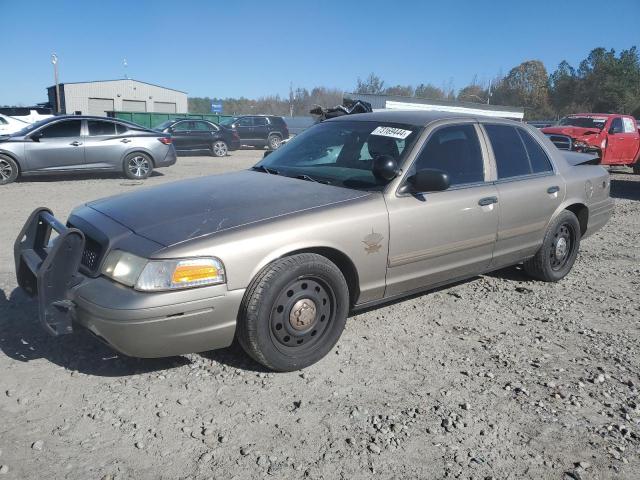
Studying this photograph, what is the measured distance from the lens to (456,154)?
3941 mm

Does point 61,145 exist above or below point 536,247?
above

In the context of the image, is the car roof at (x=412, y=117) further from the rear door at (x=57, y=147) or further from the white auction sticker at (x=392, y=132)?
the rear door at (x=57, y=147)

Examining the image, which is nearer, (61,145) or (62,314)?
(62,314)

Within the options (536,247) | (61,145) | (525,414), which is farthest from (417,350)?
(61,145)

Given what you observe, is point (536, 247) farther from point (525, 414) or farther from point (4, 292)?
point (4, 292)

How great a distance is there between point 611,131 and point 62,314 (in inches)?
578

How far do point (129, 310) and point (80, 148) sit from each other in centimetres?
930

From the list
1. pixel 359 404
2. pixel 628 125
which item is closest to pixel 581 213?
pixel 359 404

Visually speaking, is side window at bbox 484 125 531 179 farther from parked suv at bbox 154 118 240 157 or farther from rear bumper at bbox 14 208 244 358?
parked suv at bbox 154 118 240 157

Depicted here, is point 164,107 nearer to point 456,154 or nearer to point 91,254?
point 456,154

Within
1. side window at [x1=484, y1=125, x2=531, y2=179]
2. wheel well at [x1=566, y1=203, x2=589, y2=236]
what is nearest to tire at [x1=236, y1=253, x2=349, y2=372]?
side window at [x1=484, y1=125, x2=531, y2=179]

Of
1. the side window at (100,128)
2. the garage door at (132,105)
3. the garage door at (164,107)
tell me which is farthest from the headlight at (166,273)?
the garage door at (164,107)

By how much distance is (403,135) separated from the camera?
3.76 meters

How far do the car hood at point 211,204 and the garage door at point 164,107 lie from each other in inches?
1974
